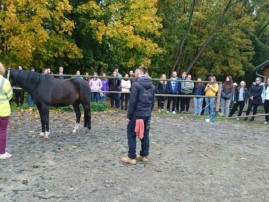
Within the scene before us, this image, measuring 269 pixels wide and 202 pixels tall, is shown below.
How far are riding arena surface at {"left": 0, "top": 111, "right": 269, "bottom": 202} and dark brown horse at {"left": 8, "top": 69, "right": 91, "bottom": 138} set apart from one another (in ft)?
1.97

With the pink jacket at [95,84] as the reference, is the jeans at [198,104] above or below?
below

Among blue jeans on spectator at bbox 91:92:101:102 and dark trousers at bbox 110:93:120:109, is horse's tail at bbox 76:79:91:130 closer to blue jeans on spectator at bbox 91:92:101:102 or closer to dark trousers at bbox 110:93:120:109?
blue jeans on spectator at bbox 91:92:101:102

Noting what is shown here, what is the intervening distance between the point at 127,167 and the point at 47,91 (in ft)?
10.2

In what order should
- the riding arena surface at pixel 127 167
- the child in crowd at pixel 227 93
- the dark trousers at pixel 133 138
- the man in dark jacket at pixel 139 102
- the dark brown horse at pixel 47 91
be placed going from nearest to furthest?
1. the riding arena surface at pixel 127 167
2. the man in dark jacket at pixel 139 102
3. the dark trousers at pixel 133 138
4. the dark brown horse at pixel 47 91
5. the child in crowd at pixel 227 93

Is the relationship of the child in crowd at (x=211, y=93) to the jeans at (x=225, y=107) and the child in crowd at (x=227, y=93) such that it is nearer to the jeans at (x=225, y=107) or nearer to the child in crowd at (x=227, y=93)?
the child in crowd at (x=227, y=93)

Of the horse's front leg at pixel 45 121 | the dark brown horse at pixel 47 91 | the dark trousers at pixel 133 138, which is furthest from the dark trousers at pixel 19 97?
the dark trousers at pixel 133 138

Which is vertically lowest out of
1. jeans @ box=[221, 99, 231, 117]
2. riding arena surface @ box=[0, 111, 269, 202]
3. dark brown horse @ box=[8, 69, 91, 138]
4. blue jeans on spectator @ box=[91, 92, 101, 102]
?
riding arena surface @ box=[0, 111, 269, 202]

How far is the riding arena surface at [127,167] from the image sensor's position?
4.76 m

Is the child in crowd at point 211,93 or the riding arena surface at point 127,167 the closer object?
the riding arena surface at point 127,167

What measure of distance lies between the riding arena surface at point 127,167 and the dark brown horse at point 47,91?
60cm

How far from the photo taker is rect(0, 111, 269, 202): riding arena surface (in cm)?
476

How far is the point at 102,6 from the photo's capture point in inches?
725

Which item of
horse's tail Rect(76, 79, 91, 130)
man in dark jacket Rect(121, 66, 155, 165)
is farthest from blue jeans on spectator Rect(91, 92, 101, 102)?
man in dark jacket Rect(121, 66, 155, 165)

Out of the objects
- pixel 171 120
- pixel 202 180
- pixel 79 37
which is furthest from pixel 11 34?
pixel 202 180
